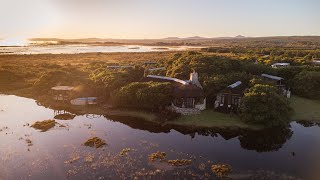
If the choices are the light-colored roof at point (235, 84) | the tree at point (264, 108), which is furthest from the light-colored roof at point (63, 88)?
the tree at point (264, 108)

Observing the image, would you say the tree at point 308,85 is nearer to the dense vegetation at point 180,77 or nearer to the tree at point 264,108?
the dense vegetation at point 180,77

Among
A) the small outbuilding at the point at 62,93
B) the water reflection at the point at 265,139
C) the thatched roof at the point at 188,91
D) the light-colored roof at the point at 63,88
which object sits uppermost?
the thatched roof at the point at 188,91

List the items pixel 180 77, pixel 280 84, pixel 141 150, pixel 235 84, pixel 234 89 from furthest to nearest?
1. pixel 280 84
2. pixel 180 77
3. pixel 235 84
4. pixel 234 89
5. pixel 141 150

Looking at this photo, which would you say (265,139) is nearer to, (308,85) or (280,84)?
(280,84)

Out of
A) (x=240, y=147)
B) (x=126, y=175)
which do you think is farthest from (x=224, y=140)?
(x=126, y=175)

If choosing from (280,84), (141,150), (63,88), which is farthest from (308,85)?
(63,88)

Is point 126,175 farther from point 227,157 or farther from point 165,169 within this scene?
point 227,157
